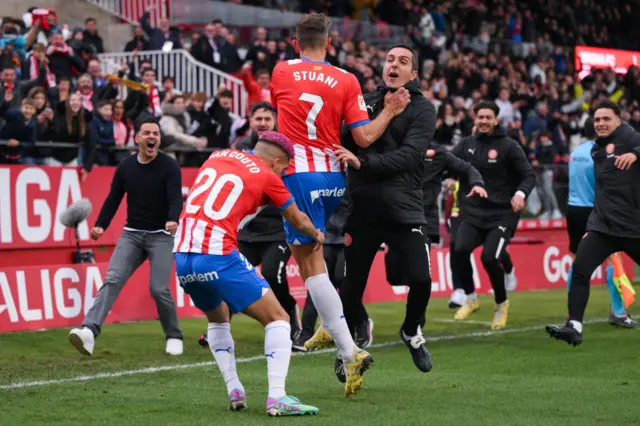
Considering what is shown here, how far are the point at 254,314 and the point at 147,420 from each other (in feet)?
2.98

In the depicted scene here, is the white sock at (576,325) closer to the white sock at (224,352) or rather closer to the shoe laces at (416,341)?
the shoe laces at (416,341)

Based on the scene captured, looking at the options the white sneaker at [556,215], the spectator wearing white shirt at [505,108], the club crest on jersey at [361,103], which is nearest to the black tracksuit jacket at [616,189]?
the club crest on jersey at [361,103]

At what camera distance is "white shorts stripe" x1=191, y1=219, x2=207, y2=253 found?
680cm

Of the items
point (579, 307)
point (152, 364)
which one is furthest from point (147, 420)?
point (579, 307)

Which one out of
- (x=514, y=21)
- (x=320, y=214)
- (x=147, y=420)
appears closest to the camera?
(x=147, y=420)

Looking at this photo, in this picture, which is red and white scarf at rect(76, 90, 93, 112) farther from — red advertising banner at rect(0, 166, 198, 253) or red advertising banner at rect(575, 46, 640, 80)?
red advertising banner at rect(575, 46, 640, 80)

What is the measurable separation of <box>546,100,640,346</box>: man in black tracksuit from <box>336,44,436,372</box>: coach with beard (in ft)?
7.49

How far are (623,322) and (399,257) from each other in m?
5.45

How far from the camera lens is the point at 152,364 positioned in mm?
10008

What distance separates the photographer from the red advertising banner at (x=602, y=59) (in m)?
34.2

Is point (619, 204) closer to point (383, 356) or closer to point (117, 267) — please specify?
point (383, 356)

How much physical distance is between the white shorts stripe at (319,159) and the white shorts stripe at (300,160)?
0.18 feet

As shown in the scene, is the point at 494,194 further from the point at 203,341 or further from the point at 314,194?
the point at 314,194

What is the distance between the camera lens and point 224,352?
7.25 meters
